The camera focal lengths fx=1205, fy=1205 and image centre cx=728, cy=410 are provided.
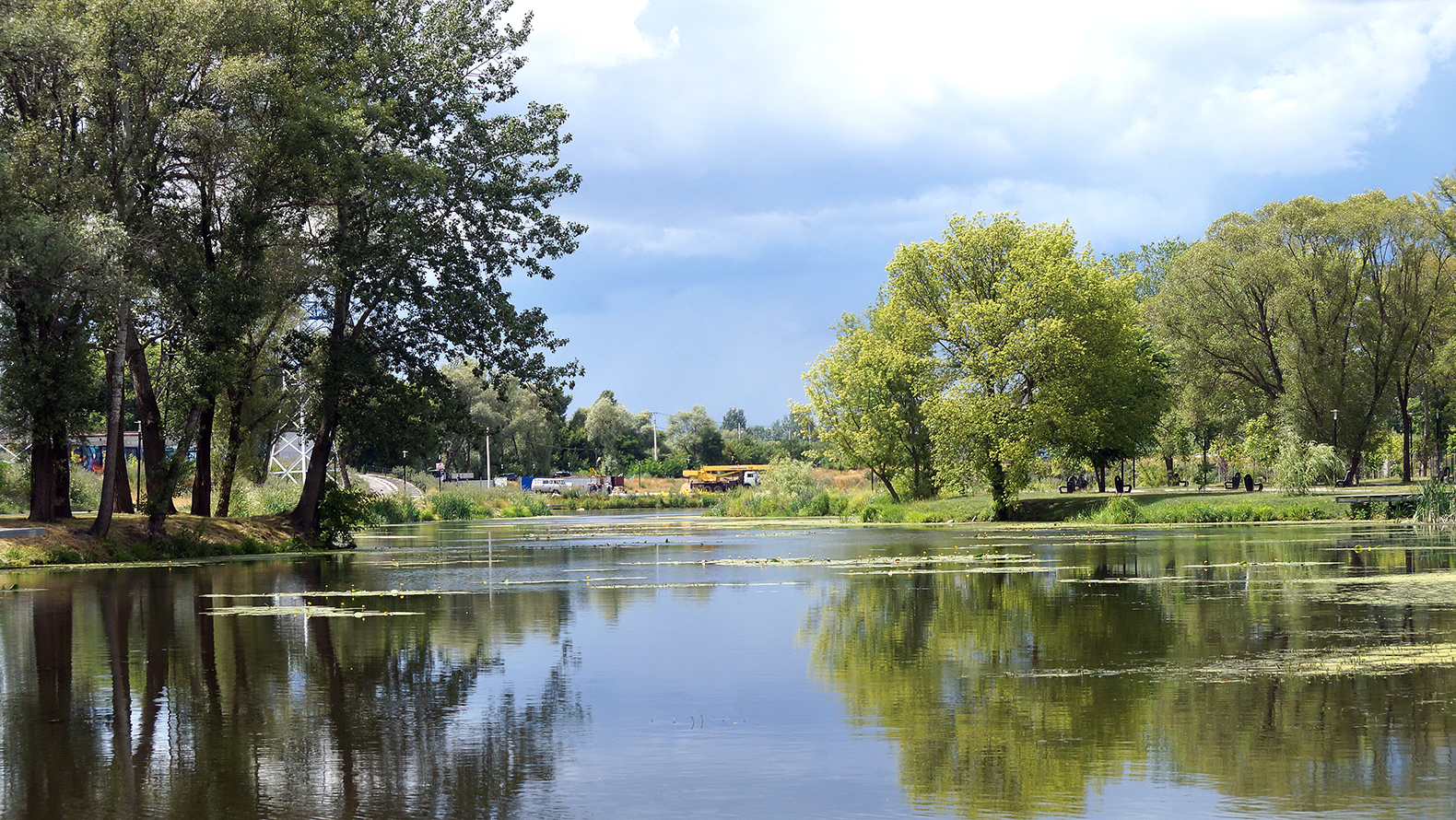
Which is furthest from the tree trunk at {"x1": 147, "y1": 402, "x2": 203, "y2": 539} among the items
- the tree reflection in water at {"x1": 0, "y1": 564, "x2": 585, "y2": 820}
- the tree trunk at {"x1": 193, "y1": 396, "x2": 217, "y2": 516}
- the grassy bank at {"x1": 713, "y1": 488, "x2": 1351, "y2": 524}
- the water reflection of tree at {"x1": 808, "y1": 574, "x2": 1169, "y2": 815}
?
the grassy bank at {"x1": 713, "y1": 488, "x2": 1351, "y2": 524}

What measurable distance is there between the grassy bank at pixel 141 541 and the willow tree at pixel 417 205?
2497 mm

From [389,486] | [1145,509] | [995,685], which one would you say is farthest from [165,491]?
[389,486]

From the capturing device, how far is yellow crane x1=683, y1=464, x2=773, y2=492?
12850 centimetres

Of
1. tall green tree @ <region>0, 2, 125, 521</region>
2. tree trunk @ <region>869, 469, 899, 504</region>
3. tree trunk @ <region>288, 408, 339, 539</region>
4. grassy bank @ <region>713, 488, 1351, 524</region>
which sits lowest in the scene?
grassy bank @ <region>713, 488, 1351, 524</region>

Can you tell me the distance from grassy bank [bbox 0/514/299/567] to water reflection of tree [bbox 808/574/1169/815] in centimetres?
2251

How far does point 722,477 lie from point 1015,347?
92.3m

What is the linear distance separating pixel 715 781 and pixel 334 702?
4.51 meters

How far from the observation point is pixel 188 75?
33000 millimetres

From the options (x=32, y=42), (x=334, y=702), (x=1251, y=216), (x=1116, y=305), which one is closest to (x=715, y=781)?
(x=334, y=702)

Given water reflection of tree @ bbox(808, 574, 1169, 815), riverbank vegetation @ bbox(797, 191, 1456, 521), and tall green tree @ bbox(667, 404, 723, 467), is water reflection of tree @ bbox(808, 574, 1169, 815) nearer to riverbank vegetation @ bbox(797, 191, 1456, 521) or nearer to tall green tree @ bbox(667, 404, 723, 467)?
riverbank vegetation @ bbox(797, 191, 1456, 521)

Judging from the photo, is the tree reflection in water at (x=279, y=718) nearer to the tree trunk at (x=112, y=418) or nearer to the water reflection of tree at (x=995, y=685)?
the water reflection of tree at (x=995, y=685)

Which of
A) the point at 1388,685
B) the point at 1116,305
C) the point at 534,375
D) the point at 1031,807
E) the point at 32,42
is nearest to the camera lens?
the point at 1031,807

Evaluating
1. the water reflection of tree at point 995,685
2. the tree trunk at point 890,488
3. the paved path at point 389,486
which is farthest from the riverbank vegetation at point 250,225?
the paved path at point 389,486

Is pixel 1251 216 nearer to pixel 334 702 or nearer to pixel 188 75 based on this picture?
pixel 188 75
